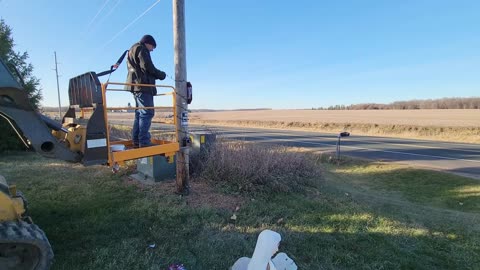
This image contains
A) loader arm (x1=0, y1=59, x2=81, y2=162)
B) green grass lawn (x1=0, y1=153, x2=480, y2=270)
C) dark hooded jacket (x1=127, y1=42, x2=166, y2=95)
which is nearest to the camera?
loader arm (x1=0, y1=59, x2=81, y2=162)

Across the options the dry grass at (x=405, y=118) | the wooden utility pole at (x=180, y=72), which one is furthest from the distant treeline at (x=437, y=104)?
the wooden utility pole at (x=180, y=72)

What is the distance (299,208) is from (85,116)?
13.0 ft

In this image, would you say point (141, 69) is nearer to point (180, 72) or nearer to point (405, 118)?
point (180, 72)

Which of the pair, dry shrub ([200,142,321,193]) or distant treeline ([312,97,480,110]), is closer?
dry shrub ([200,142,321,193])

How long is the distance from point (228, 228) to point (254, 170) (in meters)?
2.32

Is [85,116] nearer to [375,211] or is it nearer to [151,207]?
[151,207]

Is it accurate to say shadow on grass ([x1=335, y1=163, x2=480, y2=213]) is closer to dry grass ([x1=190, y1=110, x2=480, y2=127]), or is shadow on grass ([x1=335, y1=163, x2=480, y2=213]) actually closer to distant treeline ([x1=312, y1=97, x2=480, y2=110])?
dry grass ([x1=190, y1=110, x2=480, y2=127])

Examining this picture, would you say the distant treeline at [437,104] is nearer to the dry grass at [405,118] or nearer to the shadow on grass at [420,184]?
the dry grass at [405,118]

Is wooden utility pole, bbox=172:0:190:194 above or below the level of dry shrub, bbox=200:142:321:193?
above

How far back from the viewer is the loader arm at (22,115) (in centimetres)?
294

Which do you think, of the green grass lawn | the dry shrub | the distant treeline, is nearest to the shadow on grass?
the green grass lawn

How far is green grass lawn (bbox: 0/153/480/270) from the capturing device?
13.4 feet

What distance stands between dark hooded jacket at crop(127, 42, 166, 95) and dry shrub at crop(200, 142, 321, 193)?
2663 millimetres

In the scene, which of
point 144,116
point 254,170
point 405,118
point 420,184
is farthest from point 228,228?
A: point 405,118
